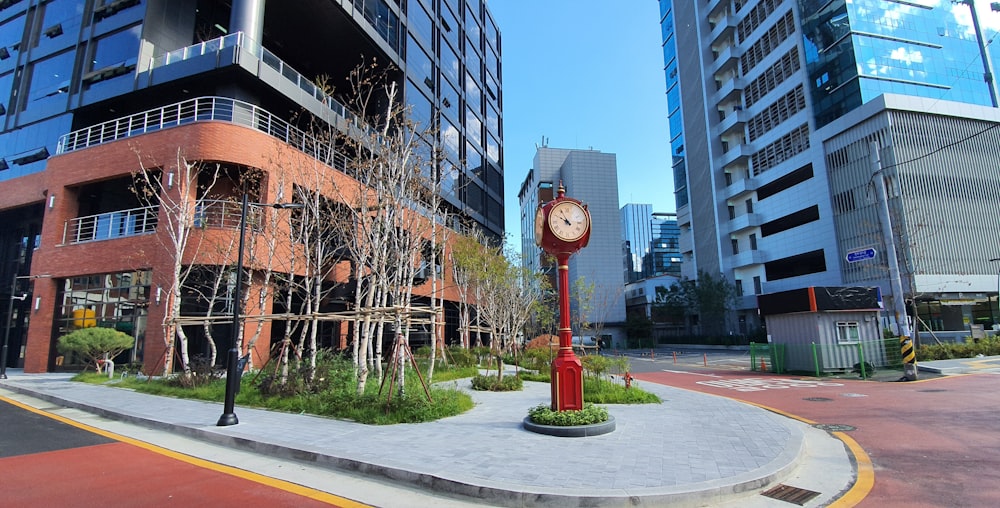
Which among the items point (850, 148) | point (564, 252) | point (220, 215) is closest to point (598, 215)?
point (850, 148)

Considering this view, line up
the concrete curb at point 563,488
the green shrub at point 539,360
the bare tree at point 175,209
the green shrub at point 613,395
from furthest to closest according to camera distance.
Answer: the green shrub at point 539,360, the bare tree at point 175,209, the green shrub at point 613,395, the concrete curb at point 563,488

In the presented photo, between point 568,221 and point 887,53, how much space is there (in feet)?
170

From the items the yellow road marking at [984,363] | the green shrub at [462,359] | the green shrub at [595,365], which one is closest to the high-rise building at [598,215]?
the green shrub at [462,359]

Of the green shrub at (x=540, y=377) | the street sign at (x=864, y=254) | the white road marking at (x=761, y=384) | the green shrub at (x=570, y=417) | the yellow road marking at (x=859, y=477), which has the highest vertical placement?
the street sign at (x=864, y=254)

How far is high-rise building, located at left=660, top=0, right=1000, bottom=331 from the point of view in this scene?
40.2m

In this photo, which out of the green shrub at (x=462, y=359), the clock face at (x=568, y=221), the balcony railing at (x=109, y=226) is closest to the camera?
the clock face at (x=568, y=221)

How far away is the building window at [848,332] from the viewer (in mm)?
19719

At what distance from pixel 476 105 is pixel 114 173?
3503cm

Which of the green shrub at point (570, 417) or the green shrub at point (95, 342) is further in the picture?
the green shrub at point (95, 342)

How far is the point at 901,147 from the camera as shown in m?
40.3

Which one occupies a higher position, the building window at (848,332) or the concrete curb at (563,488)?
the building window at (848,332)

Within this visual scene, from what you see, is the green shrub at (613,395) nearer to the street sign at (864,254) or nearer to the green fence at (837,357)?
the green fence at (837,357)

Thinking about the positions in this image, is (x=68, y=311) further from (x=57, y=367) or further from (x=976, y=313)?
(x=976, y=313)

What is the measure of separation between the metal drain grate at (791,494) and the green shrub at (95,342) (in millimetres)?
22962
